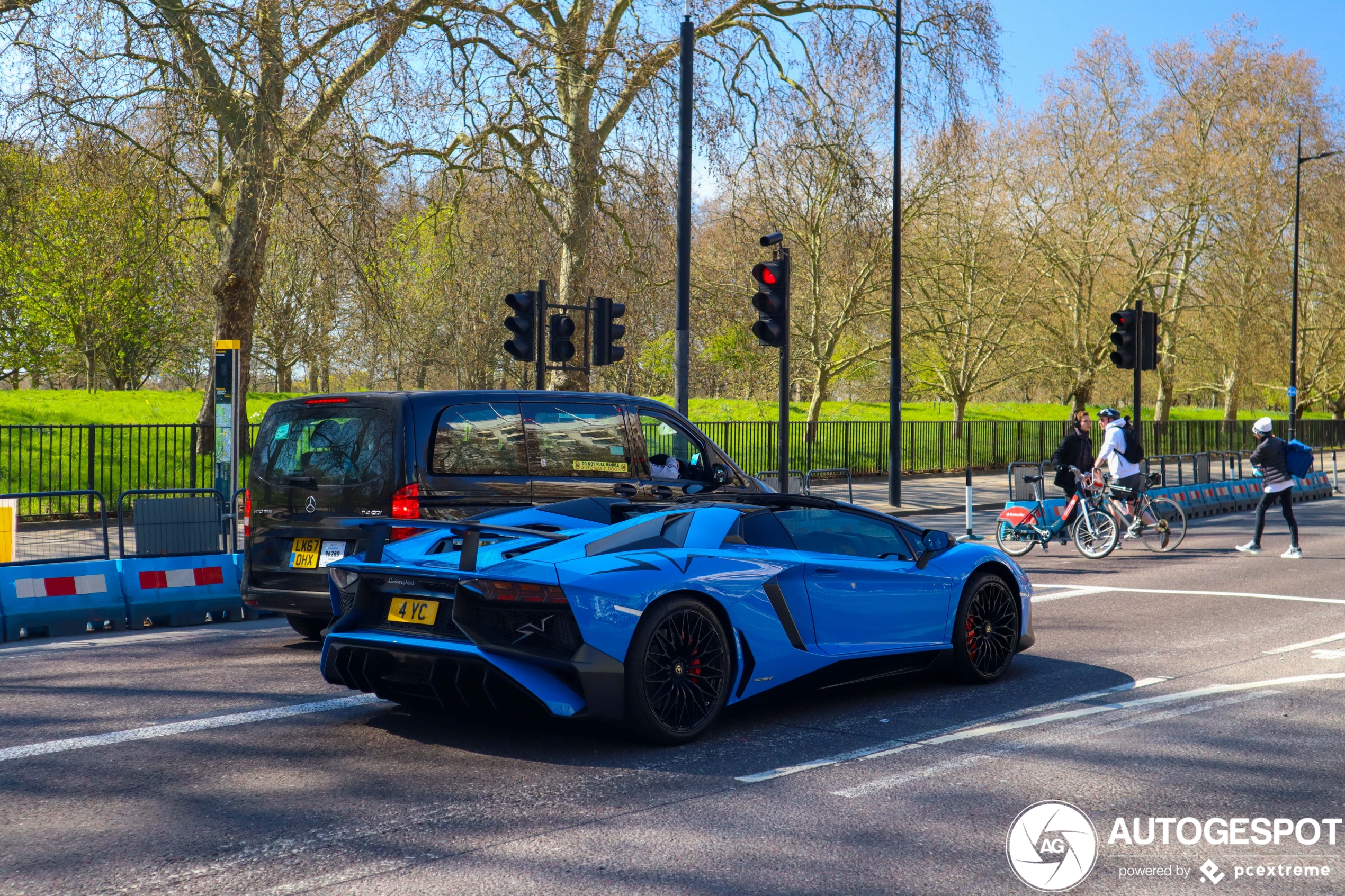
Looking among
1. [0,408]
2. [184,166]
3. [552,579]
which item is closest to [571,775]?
[552,579]

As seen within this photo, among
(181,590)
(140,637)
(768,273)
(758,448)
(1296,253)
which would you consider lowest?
(140,637)

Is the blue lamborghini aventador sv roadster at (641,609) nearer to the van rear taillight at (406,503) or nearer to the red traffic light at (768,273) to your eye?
the van rear taillight at (406,503)

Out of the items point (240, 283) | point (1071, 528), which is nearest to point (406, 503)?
point (1071, 528)

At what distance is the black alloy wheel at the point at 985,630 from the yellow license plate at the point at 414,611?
3.16 m

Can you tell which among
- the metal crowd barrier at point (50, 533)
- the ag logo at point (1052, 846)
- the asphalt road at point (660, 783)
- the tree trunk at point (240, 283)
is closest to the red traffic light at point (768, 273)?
the tree trunk at point (240, 283)

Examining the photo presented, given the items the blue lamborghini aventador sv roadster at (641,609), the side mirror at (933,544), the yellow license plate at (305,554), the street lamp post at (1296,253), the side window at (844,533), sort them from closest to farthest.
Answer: the blue lamborghini aventador sv roadster at (641,609), the side window at (844,533), the side mirror at (933,544), the yellow license plate at (305,554), the street lamp post at (1296,253)

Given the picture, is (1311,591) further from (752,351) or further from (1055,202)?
(1055,202)

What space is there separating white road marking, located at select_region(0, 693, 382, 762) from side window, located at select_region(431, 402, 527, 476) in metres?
1.70

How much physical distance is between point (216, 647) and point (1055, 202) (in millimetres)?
32534

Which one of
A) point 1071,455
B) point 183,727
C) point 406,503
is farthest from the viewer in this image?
point 1071,455

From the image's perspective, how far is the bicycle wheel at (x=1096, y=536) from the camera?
1506 cm

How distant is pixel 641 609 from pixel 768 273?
10.4 meters

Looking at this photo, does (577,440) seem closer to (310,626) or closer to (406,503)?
(406,503)

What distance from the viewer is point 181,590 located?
1021 centimetres
